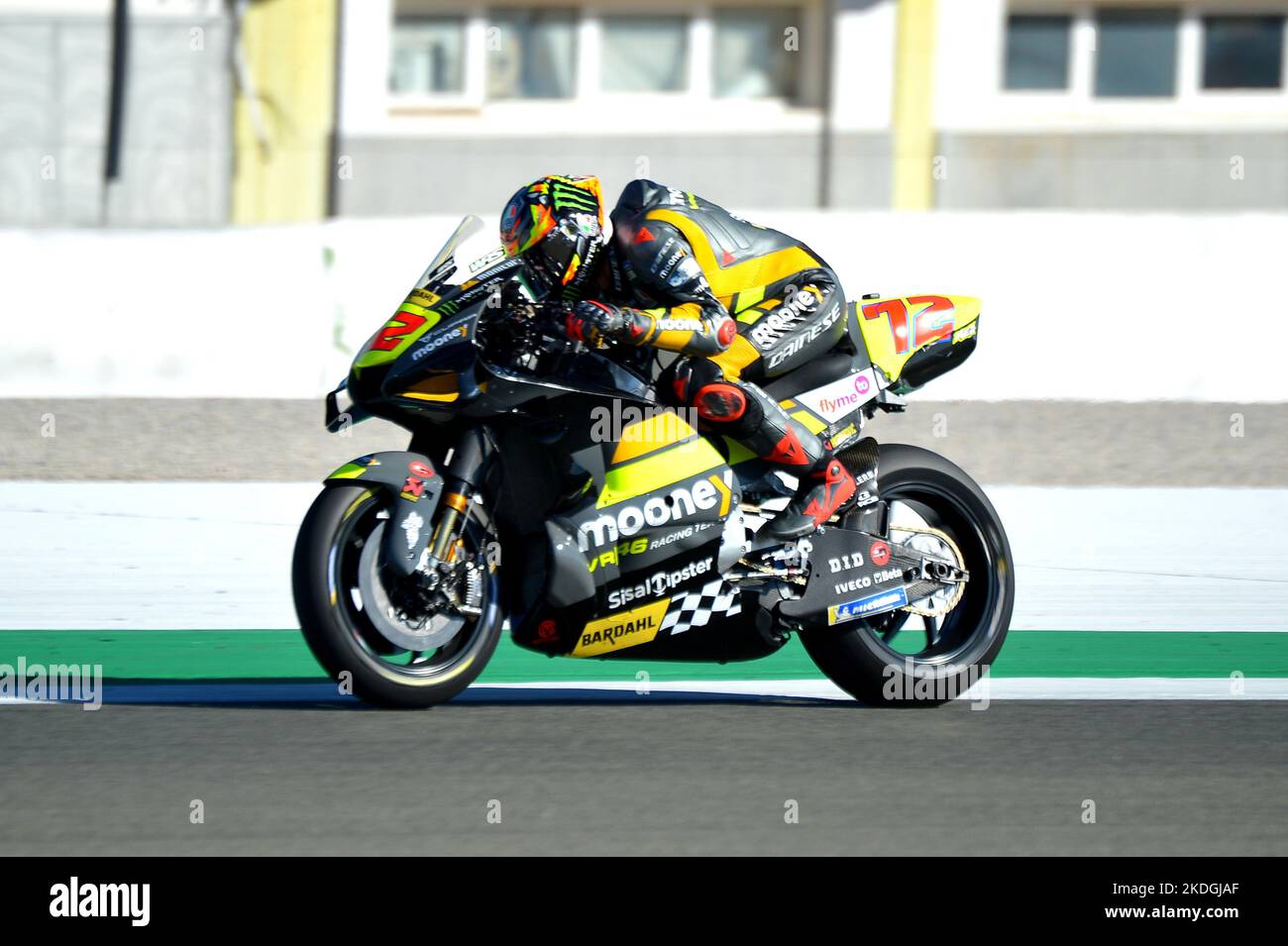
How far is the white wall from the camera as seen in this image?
1142cm

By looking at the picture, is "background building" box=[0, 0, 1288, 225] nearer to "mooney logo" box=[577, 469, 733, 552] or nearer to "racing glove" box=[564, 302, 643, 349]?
"mooney logo" box=[577, 469, 733, 552]

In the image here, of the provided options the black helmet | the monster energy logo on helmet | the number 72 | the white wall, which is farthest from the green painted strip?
the white wall

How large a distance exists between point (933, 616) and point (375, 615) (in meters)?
1.76

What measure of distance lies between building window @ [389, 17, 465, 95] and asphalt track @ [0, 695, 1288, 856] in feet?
49.0

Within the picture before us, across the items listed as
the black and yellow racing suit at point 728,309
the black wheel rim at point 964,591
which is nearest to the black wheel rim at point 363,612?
the black and yellow racing suit at point 728,309

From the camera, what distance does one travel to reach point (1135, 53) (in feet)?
67.3

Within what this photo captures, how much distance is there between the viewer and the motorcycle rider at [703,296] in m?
5.51

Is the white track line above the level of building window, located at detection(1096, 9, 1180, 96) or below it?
below

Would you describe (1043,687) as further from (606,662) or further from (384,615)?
(384,615)

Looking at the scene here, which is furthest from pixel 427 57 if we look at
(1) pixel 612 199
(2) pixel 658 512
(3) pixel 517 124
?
(2) pixel 658 512

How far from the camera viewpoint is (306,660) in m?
6.85
